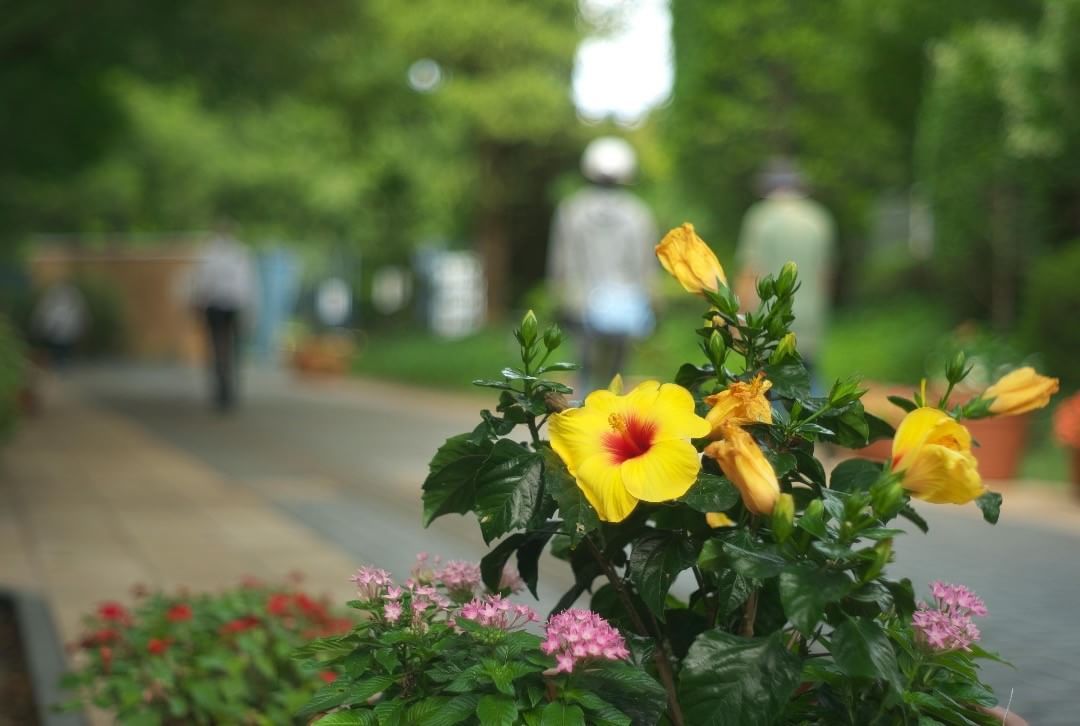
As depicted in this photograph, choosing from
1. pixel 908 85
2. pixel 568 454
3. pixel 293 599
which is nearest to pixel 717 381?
pixel 568 454

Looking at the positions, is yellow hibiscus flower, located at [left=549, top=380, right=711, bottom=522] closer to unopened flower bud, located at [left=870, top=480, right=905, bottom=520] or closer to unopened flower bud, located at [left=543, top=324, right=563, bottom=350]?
unopened flower bud, located at [left=543, top=324, right=563, bottom=350]

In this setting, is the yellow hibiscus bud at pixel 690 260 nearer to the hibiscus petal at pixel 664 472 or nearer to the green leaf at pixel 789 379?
the green leaf at pixel 789 379

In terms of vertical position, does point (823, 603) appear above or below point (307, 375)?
above

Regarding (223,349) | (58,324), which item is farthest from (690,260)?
(58,324)

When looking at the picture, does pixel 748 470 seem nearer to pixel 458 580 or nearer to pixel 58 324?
pixel 458 580

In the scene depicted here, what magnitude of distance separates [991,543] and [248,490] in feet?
14.7

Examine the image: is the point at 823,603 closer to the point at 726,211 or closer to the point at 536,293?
the point at 726,211

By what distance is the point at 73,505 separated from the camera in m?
8.54

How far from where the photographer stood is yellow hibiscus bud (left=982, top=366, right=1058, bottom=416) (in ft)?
7.52

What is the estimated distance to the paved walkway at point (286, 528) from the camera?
5.59m

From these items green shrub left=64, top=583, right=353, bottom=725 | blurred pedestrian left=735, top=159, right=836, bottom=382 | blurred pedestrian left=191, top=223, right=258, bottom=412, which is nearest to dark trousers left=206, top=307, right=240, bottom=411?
blurred pedestrian left=191, top=223, right=258, bottom=412

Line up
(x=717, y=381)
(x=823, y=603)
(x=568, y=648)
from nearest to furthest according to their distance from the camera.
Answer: (x=823, y=603), (x=568, y=648), (x=717, y=381)

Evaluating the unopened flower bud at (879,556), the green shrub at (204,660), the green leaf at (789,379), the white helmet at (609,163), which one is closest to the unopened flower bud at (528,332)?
the green leaf at (789,379)

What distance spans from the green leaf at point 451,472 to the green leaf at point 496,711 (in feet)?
1.12
